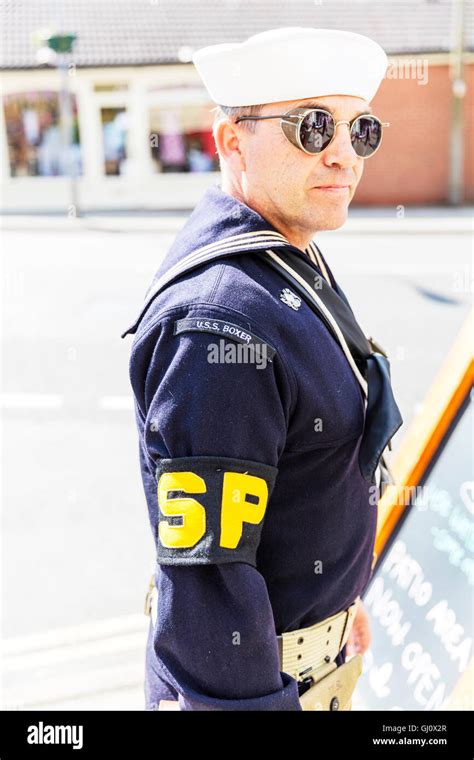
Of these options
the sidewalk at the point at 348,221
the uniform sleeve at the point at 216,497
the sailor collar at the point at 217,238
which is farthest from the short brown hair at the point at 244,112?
the sidewalk at the point at 348,221

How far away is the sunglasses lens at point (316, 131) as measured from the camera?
1.68m

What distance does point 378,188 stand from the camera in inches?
706

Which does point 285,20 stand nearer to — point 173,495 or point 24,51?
point 24,51

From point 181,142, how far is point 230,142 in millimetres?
17558

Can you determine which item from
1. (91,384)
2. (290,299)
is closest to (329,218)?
(290,299)

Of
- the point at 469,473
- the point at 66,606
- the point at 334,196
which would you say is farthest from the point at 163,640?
Result: the point at 66,606

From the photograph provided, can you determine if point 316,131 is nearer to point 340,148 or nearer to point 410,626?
point 340,148

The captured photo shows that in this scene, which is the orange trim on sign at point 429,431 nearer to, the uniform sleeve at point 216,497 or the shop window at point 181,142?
the uniform sleeve at point 216,497

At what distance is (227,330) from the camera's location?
151 centimetres

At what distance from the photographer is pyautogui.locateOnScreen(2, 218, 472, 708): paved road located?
14.2 feet

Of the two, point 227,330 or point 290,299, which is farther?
point 290,299

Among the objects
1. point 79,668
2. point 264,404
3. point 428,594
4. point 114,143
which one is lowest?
point 114,143

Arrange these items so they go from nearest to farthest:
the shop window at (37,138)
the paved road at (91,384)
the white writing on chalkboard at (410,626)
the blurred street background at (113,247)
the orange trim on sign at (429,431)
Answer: the white writing on chalkboard at (410,626), the orange trim on sign at (429,431), the blurred street background at (113,247), the paved road at (91,384), the shop window at (37,138)

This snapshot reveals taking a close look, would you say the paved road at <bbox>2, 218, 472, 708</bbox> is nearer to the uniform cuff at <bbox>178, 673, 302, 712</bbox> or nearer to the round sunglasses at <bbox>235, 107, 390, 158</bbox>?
the uniform cuff at <bbox>178, 673, 302, 712</bbox>
